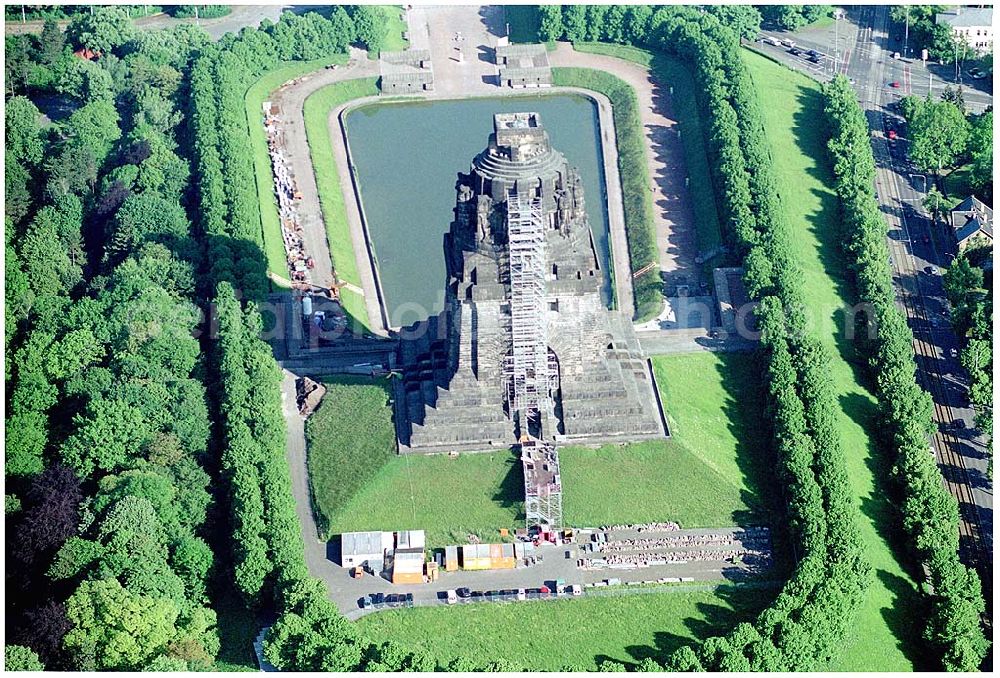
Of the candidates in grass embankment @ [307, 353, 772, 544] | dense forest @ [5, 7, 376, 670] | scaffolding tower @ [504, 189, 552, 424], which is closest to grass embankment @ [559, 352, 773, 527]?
grass embankment @ [307, 353, 772, 544]

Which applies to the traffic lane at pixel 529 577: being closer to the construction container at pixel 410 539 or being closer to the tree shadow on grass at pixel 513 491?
the construction container at pixel 410 539

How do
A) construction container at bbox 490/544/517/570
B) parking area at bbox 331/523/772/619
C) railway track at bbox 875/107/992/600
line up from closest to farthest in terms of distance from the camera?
parking area at bbox 331/523/772/619, construction container at bbox 490/544/517/570, railway track at bbox 875/107/992/600

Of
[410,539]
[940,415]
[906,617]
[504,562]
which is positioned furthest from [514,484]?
[940,415]

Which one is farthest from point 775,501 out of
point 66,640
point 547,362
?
point 66,640

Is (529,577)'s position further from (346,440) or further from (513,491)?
(346,440)

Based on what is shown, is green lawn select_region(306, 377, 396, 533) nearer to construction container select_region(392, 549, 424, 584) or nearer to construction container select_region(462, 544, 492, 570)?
construction container select_region(392, 549, 424, 584)
